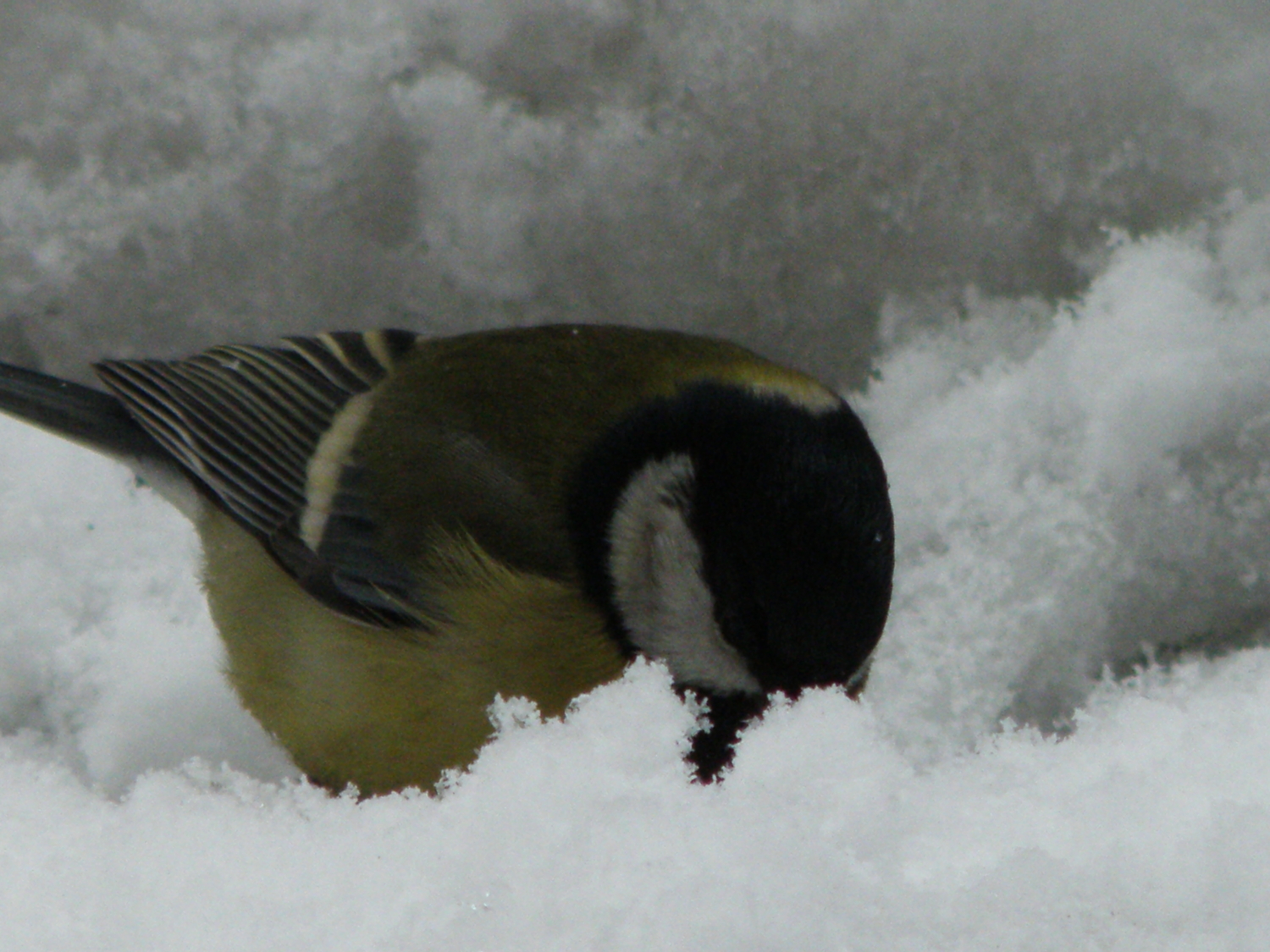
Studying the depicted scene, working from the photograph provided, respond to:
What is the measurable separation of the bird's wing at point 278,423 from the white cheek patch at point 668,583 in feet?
1.41

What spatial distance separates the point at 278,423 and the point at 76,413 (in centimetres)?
33

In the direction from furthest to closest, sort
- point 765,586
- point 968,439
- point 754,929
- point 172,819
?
point 968,439 → point 765,586 → point 172,819 → point 754,929

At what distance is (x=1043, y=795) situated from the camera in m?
1.10

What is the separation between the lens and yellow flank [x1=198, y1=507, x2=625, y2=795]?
5.00 ft

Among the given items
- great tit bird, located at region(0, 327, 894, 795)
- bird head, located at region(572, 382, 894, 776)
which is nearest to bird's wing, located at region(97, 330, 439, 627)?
great tit bird, located at region(0, 327, 894, 795)

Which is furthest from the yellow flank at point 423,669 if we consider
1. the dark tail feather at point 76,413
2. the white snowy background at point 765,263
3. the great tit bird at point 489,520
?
the dark tail feather at point 76,413

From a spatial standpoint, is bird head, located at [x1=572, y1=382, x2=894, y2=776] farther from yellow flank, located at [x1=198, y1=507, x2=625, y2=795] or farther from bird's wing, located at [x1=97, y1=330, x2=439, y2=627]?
bird's wing, located at [x1=97, y1=330, x2=439, y2=627]

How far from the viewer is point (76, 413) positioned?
6.36 ft

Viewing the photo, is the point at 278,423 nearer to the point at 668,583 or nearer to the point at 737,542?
the point at 668,583

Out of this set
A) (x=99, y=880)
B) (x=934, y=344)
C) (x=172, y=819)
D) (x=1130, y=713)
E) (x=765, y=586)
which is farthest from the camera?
(x=934, y=344)

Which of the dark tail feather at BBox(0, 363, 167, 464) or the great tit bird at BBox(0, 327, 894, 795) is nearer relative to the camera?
the great tit bird at BBox(0, 327, 894, 795)

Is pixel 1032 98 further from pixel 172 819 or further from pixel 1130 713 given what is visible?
pixel 172 819


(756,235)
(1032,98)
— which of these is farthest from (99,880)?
(1032,98)

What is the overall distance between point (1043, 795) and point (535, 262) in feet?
4.74
